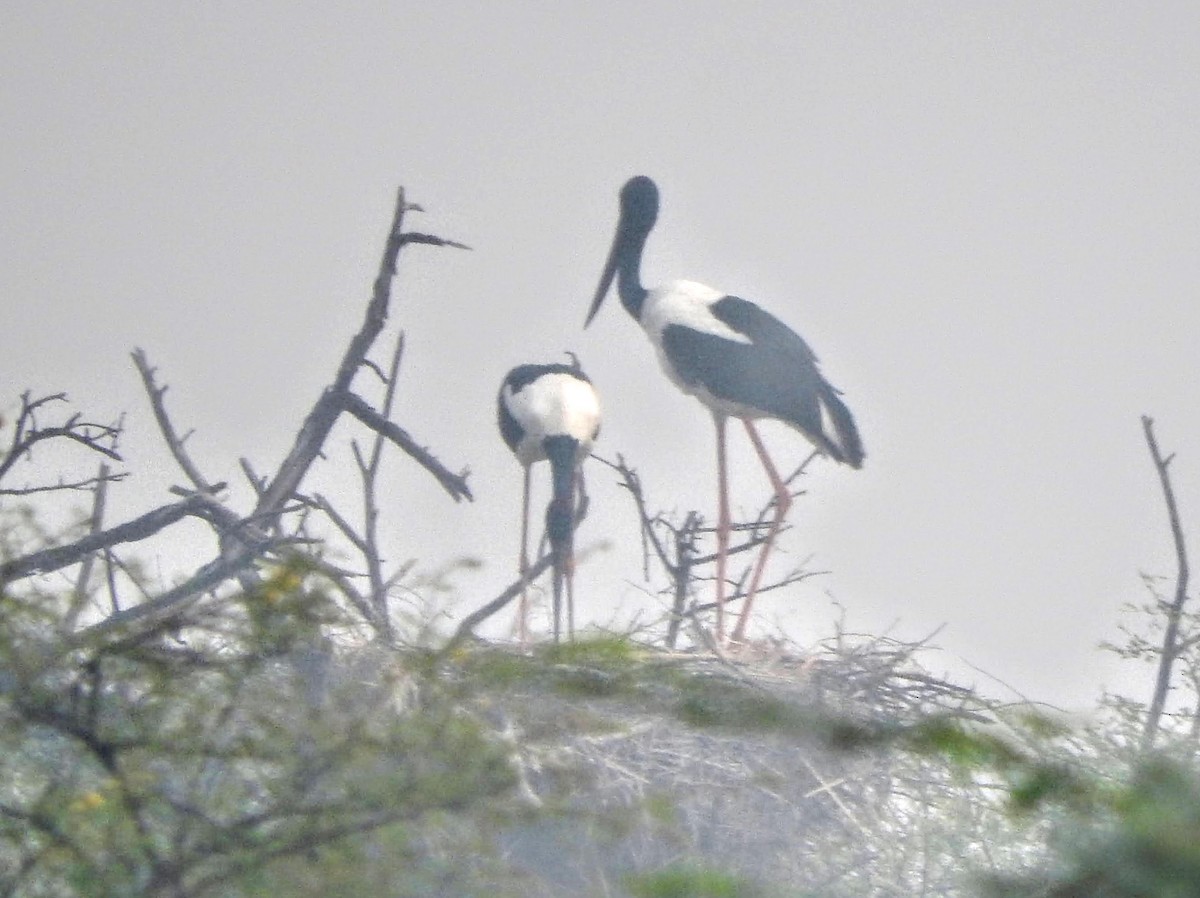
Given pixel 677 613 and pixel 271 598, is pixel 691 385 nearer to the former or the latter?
pixel 677 613

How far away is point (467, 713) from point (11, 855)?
1036 millimetres

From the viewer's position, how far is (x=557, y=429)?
11.1 meters

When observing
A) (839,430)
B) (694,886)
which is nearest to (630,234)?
(839,430)

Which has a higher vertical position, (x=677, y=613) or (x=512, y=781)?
(x=677, y=613)

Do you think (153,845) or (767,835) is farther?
(767,835)

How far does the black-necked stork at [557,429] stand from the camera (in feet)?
36.4

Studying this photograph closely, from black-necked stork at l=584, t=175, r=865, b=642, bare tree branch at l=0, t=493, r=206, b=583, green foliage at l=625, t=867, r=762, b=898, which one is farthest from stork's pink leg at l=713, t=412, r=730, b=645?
green foliage at l=625, t=867, r=762, b=898

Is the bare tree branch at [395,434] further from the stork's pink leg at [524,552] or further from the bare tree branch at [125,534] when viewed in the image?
the stork's pink leg at [524,552]

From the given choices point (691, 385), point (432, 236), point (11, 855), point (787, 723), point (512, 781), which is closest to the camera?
point (512, 781)

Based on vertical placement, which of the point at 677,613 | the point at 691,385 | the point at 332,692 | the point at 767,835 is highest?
the point at 691,385

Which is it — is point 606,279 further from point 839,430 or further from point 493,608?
point 493,608

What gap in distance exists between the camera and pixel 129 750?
11.6 feet

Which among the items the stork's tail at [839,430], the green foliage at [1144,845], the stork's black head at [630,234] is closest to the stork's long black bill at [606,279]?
the stork's black head at [630,234]

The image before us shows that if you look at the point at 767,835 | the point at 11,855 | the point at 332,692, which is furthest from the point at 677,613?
the point at 332,692
